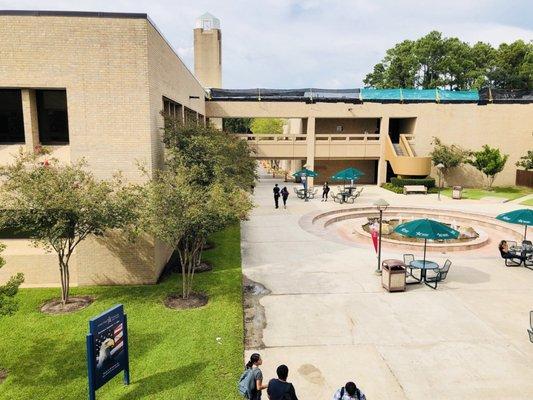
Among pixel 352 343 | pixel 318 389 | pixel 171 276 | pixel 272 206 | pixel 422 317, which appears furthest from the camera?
Result: pixel 272 206

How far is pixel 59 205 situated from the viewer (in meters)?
11.9

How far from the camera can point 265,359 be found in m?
9.98

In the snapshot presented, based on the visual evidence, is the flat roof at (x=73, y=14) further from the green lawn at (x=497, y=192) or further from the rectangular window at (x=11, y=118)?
the green lawn at (x=497, y=192)

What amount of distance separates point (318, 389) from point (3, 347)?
7.97 meters

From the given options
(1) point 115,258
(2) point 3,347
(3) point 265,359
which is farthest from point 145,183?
(3) point 265,359

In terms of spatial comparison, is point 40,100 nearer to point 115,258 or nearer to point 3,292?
point 115,258

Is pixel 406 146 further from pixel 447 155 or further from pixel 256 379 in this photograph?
pixel 256 379

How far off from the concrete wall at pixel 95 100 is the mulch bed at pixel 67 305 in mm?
1422

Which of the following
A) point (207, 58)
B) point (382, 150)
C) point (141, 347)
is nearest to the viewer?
point (141, 347)

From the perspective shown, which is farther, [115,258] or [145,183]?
[115,258]

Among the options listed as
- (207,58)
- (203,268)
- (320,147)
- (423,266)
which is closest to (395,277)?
(423,266)

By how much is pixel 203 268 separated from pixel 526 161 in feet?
122

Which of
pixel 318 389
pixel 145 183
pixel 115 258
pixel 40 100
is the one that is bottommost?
pixel 318 389

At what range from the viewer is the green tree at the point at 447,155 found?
39375 millimetres
